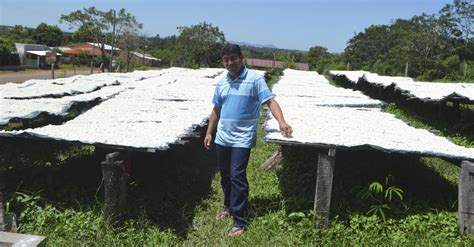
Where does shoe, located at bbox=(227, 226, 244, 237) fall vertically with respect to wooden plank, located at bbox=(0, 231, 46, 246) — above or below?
below

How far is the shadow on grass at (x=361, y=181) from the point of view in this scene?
4801mm

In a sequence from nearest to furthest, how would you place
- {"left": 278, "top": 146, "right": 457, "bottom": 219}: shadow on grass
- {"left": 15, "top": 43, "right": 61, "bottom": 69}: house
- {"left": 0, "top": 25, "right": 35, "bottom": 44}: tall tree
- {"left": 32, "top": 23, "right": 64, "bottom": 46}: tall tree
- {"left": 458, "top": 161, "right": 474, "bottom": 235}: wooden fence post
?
1. {"left": 458, "top": 161, "right": 474, "bottom": 235}: wooden fence post
2. {"left": 278, "top": 146, "right": 457, "bottom": 219}: shadow on grass
3. {"left": 15, "top": 43, "right": 61, "bottom": 69}: house
4. {"left": 0, "top": 25, "right": 35, "bottom": 44}: tall tree
5. {"left": 32, "top": 23, "right": 64, "bottom": 46}: tall tree

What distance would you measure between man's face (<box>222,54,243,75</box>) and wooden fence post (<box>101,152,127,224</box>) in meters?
1.31

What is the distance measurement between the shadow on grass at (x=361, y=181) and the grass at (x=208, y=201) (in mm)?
13

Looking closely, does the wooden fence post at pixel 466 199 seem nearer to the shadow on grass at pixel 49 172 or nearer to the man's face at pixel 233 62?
the man's face at pixel 233 62

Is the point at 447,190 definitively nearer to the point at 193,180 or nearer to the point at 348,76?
the point at 193,180

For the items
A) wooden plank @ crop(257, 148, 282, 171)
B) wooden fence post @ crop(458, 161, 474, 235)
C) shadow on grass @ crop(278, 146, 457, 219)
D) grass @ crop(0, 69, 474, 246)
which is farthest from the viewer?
wooden plank @ crop(257, 148, 282, 171)

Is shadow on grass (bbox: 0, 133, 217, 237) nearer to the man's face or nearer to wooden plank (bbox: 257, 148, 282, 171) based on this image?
wooden plank (bbox: 257, 148, 282, 171)

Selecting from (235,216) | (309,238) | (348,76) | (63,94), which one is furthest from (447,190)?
(348,76)

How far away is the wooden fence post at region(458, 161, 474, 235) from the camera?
412cm

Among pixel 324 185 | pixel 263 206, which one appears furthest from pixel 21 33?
pixel 324 185

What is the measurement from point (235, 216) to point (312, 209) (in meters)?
0.86

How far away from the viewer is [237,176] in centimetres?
430

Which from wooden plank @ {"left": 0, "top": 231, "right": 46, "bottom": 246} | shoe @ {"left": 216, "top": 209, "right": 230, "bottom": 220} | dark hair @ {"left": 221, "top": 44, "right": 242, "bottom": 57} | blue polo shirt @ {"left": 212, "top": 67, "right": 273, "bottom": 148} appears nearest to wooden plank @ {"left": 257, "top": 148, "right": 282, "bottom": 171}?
shoe @ {"left": 216, "top": 209, "right": 230, "bottom": 220}
